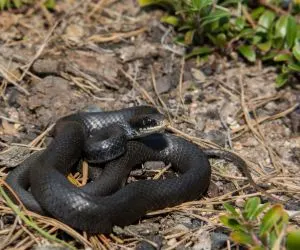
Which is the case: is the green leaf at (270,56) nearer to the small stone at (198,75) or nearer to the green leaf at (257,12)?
the green leaf at (257,12)

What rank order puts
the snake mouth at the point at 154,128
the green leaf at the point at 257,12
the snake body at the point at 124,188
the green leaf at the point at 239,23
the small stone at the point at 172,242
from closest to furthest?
the snake body at the point at 124,188 < the small stone at the point at 172,242 < the snake mouth at the point at 154,128 < the green leaf at the point at 239,23 < the green leaf at the point at 257,12

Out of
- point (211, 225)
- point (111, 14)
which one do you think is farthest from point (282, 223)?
point (111, 14)

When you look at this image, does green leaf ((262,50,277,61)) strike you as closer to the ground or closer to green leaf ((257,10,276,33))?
the ground

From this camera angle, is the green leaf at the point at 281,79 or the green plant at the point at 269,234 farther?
the green leaf at the point at 281,79

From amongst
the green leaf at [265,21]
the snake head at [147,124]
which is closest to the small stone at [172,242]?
the snake head at [147,124]

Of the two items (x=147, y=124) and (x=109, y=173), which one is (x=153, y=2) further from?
(x=109, y=173)

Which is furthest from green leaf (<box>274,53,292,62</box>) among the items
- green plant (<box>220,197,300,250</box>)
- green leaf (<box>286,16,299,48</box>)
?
green plant (<box>220,197,300,250</box>)
